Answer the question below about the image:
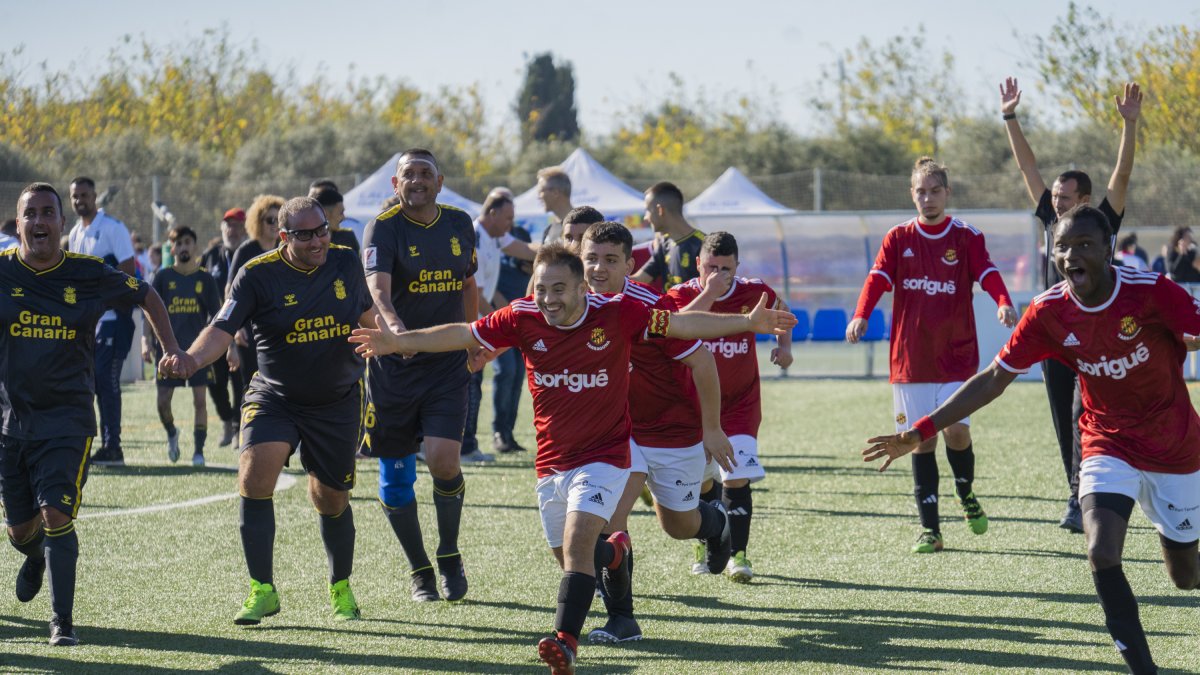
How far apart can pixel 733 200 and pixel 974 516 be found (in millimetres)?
17454

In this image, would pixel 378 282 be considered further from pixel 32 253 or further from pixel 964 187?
pixel 964 187

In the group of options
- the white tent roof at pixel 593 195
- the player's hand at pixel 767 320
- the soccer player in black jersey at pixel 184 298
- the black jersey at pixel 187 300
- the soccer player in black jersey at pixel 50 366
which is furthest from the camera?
the white tent roof at pixel 593 195

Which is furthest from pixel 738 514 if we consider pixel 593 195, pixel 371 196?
pixel 593 195

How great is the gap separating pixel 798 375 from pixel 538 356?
16.4 meters

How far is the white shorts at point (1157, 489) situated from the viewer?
5281 millimetres

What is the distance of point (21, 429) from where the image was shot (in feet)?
20.9

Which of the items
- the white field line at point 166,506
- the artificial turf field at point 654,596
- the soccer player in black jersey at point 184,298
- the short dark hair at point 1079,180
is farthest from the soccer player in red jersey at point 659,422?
the soccer player in black jersey at point 184,298

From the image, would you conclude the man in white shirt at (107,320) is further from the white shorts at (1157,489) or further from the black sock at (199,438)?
the white shorts at (1157,489)

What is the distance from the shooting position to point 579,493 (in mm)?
5695

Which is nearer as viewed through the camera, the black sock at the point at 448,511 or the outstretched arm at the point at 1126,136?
the black sock at the point at 448,511

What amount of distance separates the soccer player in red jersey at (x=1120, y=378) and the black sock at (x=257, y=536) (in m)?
2.76

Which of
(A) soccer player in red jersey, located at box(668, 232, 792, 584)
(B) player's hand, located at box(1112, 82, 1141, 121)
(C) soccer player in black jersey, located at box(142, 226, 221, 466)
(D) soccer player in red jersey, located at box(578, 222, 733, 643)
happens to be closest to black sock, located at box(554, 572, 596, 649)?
(D) soccer player in red jersey, located at box(578, 222, 733, 643)

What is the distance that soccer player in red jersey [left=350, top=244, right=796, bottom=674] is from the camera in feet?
18.8

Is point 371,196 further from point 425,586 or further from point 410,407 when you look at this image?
point 425,586
